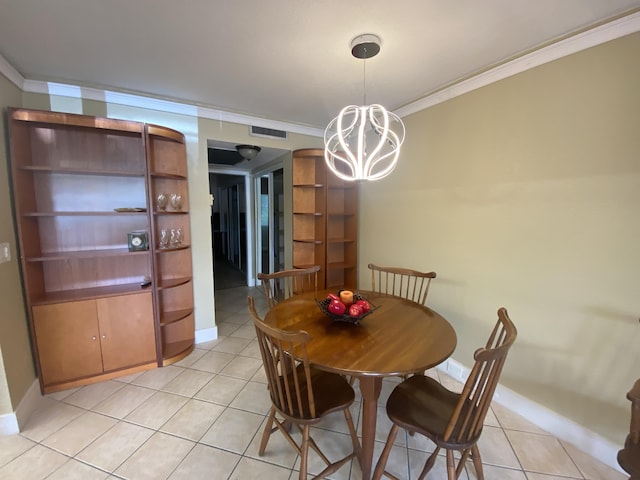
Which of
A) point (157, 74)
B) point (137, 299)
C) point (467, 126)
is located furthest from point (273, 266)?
point (467, 126)

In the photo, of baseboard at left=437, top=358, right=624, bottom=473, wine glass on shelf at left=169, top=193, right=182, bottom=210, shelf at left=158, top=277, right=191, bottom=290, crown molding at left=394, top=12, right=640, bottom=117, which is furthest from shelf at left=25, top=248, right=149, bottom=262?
baseboard at left=437, top=358, right=624, bottom=473

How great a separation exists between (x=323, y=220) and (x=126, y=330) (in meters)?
2.10

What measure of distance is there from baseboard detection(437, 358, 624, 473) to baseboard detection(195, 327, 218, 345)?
2.64 meters

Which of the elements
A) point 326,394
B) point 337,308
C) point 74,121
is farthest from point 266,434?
point 74,121

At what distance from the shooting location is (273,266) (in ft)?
15.0

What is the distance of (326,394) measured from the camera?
4.73ft

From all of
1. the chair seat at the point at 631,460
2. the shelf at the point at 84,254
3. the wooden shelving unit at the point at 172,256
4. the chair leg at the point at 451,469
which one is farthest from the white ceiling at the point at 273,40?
the chair leg at the point at 451,469

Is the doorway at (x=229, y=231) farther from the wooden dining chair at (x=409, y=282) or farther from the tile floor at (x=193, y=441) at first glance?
the wooden dining chair at (x=409, y=282)

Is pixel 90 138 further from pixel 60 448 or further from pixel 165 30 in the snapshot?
pixel 60 448

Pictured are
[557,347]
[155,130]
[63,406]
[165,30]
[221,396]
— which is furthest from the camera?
[155,130]

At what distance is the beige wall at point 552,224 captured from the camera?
4.77ft

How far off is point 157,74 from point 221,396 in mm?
2490

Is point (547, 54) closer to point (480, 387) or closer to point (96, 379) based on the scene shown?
point (480, 387)

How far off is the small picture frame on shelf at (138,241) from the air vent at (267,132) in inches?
58.0
